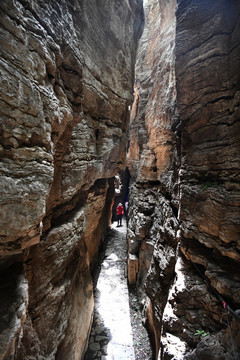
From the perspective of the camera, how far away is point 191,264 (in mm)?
4102

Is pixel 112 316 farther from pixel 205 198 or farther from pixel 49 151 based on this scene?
pixel 49 151

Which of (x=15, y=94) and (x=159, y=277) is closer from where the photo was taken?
(x=15, y=94)

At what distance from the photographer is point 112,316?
757 centimetres

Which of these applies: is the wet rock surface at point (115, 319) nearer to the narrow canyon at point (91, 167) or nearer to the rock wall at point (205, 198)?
the narrow canyon at point (91, 167)

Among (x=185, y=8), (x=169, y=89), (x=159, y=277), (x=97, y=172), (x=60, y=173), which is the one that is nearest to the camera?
(x=60, y=173)

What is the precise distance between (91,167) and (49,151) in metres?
3.10

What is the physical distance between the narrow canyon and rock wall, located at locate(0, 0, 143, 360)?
0.7 inches

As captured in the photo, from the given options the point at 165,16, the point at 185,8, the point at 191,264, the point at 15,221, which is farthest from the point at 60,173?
the point at 165,16

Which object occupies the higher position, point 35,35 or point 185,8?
point 185,8

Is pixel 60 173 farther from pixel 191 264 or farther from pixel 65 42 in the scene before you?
pixel 191 264

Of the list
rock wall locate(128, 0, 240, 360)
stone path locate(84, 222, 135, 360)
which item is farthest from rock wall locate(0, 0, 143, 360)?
rock wall locate(128, 0, 240, 360)

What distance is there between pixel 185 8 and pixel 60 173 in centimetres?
586

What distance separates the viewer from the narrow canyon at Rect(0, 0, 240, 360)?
1945 mm

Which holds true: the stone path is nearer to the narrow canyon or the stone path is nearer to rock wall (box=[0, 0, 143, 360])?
the narrow canyon
